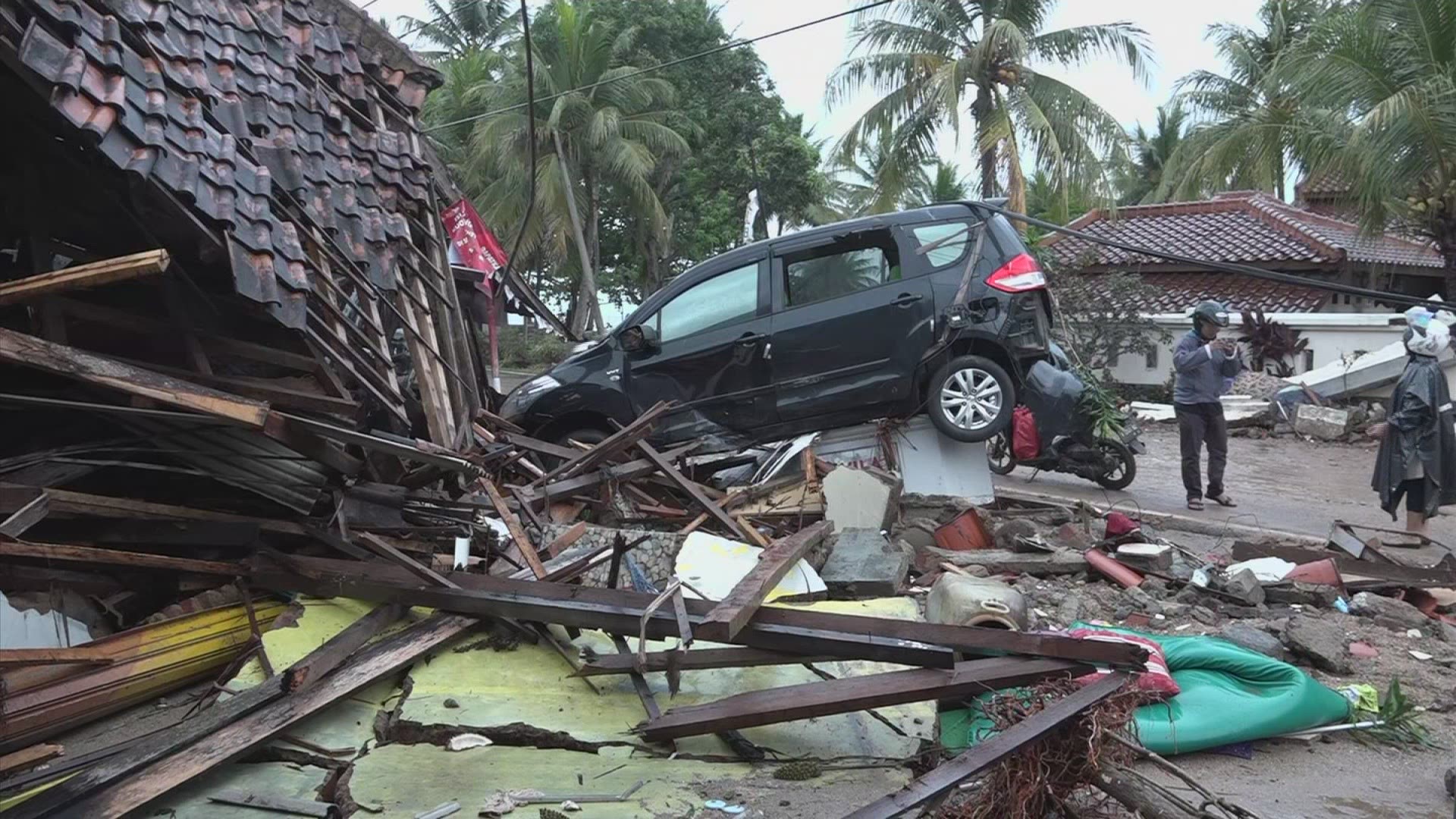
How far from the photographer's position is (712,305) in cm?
892

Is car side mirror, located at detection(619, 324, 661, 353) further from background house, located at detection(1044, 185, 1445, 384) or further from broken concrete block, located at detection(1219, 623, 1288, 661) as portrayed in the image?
background house, located at detection(1044, 185, 1445, 384)

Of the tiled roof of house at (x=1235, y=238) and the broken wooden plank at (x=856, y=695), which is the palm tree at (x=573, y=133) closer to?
the tiled roof of house at (x=1235, y=238)

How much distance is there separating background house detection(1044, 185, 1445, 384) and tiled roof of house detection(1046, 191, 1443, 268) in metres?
0.03

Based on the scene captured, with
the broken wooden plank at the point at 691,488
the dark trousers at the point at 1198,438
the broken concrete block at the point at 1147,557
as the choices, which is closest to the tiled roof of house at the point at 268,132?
the broken wooden plank at the point at 691,488

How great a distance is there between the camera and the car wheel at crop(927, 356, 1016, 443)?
27.7 feet

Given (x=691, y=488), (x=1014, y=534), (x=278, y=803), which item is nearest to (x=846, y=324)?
(x=691, y=488)

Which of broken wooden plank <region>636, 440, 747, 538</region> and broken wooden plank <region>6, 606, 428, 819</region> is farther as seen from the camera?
broken wooden plank <region>636, 440, 747, 538</region>

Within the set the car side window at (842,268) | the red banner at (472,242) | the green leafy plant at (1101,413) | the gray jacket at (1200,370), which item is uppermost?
the red banner at (472,242)

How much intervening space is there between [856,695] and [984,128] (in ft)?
56.9

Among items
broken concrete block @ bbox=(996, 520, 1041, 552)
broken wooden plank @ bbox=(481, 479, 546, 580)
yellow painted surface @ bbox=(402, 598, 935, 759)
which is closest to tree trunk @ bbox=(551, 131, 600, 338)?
broken concrete block @ bbox=(996, 520, 1041, 552)

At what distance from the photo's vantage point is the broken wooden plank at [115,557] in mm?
Answer: 4074

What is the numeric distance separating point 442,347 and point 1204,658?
531 cm

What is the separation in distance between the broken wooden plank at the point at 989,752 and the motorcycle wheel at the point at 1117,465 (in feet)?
19.7

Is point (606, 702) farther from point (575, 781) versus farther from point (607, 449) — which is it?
point (607, 449)
